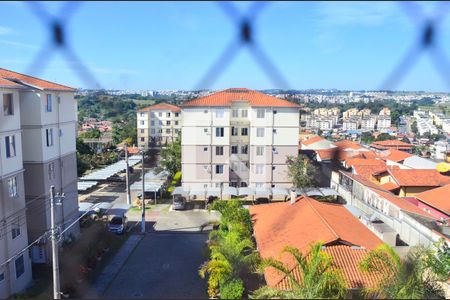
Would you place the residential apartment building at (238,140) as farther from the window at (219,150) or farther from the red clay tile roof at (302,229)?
the red clay tile roof at (302,229)

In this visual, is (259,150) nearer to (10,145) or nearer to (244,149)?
(244,149)

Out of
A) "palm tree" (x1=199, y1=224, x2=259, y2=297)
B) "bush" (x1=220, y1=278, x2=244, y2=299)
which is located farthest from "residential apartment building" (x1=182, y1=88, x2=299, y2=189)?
"bush" (x1=220, y1=278, x2=244, y2=299)

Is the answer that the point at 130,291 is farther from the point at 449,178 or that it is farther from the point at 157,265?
the point at 449,178

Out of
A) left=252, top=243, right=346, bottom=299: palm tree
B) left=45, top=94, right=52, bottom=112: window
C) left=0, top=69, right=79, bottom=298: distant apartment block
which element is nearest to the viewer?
left=252, top=243, right=346, bottom=299: palm tree

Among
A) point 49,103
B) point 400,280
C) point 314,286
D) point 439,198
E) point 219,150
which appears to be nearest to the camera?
point 400,280

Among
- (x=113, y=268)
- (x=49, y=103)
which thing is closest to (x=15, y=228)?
(x=113, y=268)

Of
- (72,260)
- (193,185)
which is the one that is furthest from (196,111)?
(72,260)

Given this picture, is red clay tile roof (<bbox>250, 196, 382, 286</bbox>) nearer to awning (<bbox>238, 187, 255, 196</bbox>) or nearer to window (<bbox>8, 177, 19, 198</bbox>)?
awning (<bbox>238, 187, 255, 196</bbox>)
